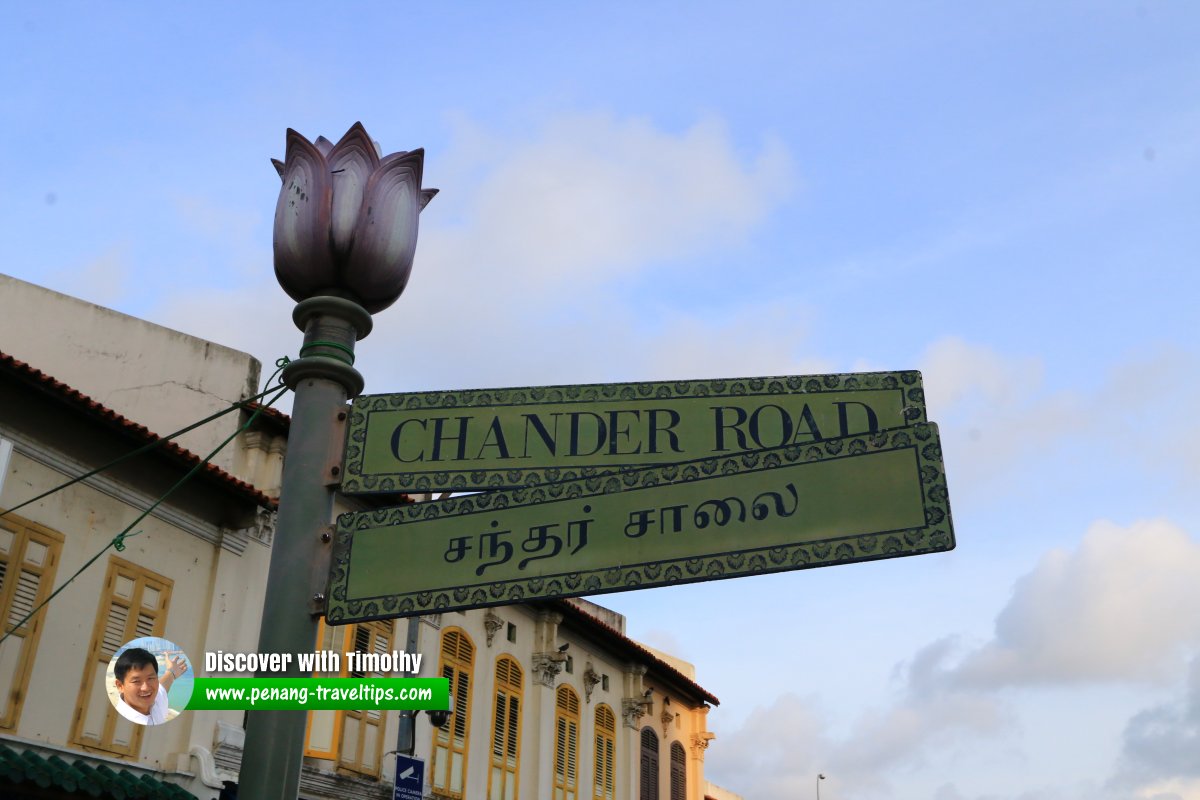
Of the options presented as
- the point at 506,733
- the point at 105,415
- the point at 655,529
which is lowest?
the point at 655,529

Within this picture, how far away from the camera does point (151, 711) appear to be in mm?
10711

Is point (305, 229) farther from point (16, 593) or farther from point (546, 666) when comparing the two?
point (546, 666)

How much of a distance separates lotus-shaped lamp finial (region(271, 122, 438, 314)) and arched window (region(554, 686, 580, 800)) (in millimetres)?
16535

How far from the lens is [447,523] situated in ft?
10.1

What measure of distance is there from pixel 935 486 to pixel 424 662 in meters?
13.6

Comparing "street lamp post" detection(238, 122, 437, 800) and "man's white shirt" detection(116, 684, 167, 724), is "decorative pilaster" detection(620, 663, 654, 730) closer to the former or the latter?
"man's white shirt" detection(116, 684, 167, 724)

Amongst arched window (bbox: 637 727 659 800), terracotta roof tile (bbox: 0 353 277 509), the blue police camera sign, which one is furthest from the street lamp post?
arched window (bbox: 637 727 659 800)

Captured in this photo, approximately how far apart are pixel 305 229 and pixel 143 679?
8.83 metres

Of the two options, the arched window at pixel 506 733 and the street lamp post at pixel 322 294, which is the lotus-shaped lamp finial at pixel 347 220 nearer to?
the street lamp post at pixel 322 294

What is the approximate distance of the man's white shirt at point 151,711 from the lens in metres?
10.4

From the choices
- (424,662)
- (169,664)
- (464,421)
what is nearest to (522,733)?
(424,662)

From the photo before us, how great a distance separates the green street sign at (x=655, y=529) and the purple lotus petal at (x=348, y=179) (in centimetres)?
84

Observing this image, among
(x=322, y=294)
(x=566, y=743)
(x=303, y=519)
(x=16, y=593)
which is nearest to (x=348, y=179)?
(x=322, y=294)

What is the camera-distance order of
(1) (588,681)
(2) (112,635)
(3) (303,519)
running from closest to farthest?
(3) (303,519) → (2) (112,635) → (1) (588,681)
